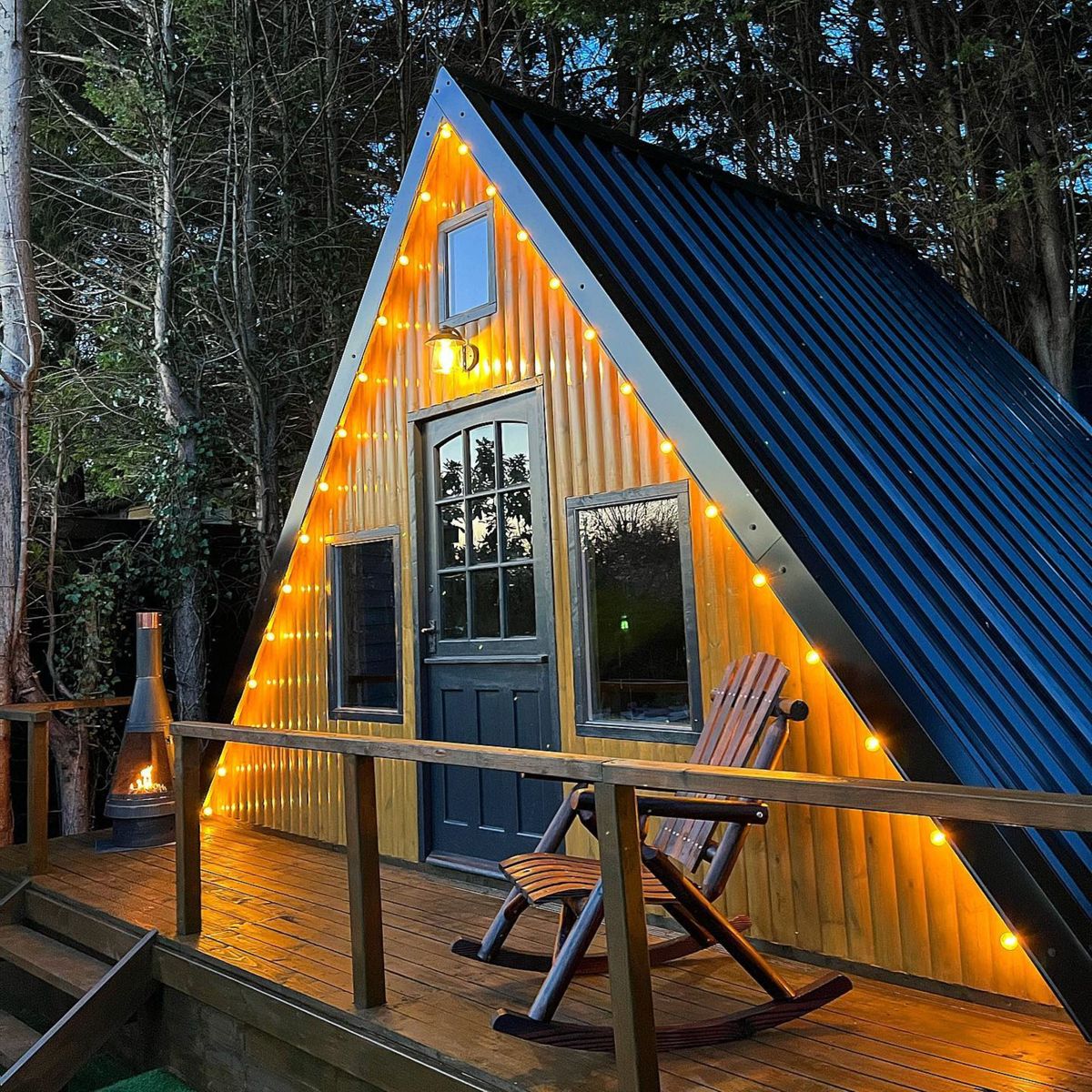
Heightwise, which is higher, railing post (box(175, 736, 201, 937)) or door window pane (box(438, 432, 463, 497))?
door window pane (box(438, 432, 463, 497))

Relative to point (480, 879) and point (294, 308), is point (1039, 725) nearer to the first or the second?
point (480, 879)

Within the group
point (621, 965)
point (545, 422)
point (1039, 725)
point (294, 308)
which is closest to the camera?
point (621, 965)

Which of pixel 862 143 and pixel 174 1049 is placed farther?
pixel 862 143

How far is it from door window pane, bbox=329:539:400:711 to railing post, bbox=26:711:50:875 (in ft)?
4.98

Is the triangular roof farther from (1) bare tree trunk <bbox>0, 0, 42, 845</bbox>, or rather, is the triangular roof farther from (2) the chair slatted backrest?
(1) bare tree trunk <bbox>0, 0, 42, 845</bbox>

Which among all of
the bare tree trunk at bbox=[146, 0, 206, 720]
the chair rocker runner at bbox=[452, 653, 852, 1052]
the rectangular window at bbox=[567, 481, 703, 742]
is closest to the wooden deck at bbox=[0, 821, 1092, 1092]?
the chair rocker runner at bbox=[452, 653, 852, 1052]

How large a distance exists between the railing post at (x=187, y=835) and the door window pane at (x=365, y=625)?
4.77 ft

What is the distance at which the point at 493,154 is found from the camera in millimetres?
4617

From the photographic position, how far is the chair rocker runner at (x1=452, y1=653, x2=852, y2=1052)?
2650 mm

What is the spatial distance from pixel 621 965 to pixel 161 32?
7700mm

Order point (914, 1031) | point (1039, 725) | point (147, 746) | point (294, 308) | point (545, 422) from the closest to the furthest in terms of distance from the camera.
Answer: point (914, 1031) < point (1039, 725) < point (545, 422) < point (147, 746) < point (294, 308)

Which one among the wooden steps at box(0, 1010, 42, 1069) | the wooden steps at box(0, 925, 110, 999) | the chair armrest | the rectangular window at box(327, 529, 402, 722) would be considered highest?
the rectangular window at box(327, 529, 402, 722)

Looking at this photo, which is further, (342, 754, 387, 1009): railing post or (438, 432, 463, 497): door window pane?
(438, 432, 463, 497): door window pane

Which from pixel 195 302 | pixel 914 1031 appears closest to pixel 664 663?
pixel 914 1031
